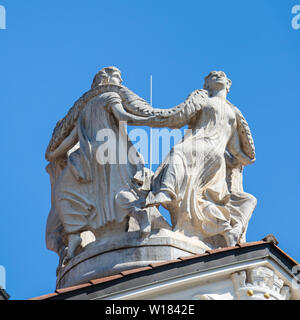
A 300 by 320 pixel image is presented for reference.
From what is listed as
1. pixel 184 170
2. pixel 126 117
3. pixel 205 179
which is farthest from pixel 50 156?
pixel 205 179

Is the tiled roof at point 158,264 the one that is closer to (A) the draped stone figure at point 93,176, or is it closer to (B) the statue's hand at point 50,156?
(A) the draped stone figure at point 93,176

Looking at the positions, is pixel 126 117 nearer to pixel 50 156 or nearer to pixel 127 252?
pixel 50 156

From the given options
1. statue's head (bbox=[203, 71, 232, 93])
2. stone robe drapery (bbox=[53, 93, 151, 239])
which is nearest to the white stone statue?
statue's head (bbox=[203, 71, 232, 93])

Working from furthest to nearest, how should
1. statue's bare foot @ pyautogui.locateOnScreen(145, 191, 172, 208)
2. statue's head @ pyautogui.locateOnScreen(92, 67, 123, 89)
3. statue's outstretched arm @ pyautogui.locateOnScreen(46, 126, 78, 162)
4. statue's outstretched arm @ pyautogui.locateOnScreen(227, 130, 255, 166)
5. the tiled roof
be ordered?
statue's head @ pyautogui.locateOnScreen(92, 67, 123, 89)
statue's outstretched arm @ pyautogui.locateOnScreen(227, 130, 255, 166)
statue's outstretched arm @ pyautogui.locateOnScreen(46, 126, 78, 162)
statue's bare foot @ pyautogui.locateOnScreen(145, 191, 172, 208)
the tiled roof

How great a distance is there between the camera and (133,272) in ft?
64.7

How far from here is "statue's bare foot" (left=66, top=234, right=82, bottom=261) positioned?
23281mm

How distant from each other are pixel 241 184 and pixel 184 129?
5.42ft

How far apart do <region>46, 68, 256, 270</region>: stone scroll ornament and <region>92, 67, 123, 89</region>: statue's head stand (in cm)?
10

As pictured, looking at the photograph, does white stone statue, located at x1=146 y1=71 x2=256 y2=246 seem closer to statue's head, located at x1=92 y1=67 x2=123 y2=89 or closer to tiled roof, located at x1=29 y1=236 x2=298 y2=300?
statue's head, located at x1=92 y1=67 x2=123 y2=89

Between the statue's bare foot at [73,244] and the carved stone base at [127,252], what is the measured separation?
0.27 metres

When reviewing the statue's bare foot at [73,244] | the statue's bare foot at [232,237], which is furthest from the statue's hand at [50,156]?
the statue's bare foot at [232,237]
